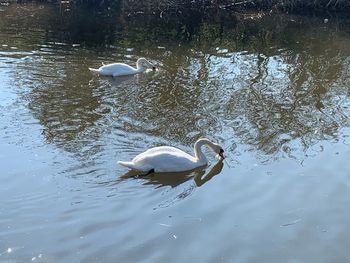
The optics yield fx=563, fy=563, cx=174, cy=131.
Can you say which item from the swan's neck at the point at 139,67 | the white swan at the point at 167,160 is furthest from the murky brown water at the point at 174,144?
the swan's neck at the point at 139,67

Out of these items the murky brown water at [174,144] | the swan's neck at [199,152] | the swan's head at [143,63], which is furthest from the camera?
the swan's head at [143,63]

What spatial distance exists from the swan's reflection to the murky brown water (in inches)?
1.3

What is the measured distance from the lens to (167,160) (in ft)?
29.0

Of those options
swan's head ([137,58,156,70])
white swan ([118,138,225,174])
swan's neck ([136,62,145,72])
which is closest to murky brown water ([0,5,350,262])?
white swan ([118,138,225,174])

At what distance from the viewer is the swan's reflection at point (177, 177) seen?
8.74 m

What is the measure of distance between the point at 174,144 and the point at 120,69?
4.86 metres

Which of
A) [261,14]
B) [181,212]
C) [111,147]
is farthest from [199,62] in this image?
[261,14]

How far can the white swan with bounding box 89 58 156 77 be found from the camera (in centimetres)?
1412

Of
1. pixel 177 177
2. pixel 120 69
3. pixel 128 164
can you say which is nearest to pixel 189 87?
pixel 120 69

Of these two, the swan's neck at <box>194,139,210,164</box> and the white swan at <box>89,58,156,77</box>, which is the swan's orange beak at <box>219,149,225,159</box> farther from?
the white swan at <box>89,58,156,77</box>

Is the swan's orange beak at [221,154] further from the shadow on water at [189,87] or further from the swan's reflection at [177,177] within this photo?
the shadow on water at [189,87]

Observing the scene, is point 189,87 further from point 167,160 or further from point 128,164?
point 128,164

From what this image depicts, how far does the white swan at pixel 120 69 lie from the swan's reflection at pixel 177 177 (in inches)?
225

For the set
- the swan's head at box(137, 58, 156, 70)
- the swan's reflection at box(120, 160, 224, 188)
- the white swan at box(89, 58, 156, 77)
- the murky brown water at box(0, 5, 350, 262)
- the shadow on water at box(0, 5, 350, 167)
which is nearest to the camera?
Result: the murky brown water at box(0, 5, 350, 262)
